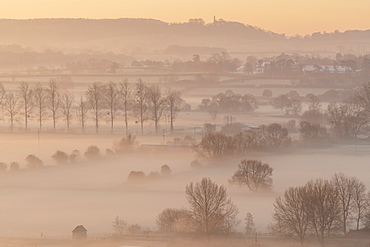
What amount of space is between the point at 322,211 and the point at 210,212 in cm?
330

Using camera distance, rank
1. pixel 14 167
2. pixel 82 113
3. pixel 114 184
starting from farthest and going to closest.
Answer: pixel 82 113 → pixel 14 167 → pixel 114 184

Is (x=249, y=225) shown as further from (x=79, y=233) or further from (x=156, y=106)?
(x=156, y=106)

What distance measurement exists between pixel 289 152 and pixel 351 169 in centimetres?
555

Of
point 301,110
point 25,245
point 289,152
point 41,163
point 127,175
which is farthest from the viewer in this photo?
point 301,110

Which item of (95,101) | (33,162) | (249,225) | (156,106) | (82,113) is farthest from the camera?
(95,101)

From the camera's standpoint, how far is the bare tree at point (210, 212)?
2427 cm

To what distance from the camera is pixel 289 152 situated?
3956cm

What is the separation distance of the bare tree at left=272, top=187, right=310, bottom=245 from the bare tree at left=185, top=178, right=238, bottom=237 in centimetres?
144

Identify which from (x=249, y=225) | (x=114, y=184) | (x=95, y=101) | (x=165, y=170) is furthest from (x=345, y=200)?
(x=95, y=101)

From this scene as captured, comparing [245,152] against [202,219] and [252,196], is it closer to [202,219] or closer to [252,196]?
[252,196]

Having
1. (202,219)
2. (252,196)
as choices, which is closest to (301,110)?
Result: (252,196)

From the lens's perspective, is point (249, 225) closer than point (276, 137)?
Yes

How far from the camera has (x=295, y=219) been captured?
23500mm

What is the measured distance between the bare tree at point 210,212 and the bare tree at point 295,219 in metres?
1.44
